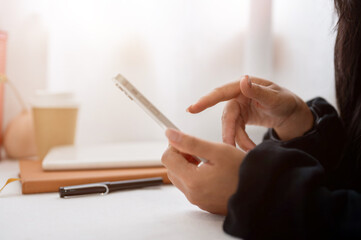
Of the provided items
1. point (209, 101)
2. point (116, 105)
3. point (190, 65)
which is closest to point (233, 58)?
point (190, 65)

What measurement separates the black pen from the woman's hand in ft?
0.49

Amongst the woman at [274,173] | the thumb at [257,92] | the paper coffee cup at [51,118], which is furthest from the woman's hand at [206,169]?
the paper coffee cup at [51,118]

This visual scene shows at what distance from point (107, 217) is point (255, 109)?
0.29 metres

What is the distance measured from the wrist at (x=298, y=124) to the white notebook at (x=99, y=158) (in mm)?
218

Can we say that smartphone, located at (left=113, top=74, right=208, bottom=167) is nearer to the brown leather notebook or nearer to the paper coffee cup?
the brown leather notebook

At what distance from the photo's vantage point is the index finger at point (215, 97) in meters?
0.47

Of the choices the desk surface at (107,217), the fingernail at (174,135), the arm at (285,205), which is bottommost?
the desk surface at (107,217)

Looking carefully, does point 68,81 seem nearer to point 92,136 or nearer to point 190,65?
point 92,136

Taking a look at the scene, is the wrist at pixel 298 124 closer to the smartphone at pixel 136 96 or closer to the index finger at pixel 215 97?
the index finger at pixel 215 97

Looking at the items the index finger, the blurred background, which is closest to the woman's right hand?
the index finger

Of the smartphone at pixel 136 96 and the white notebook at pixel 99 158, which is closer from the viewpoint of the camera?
the smartphone at pixel 136 96

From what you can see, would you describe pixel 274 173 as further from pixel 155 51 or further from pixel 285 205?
pixel 155 51

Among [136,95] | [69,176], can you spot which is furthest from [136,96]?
[69,176]

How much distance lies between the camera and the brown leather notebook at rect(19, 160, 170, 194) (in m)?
0.52
